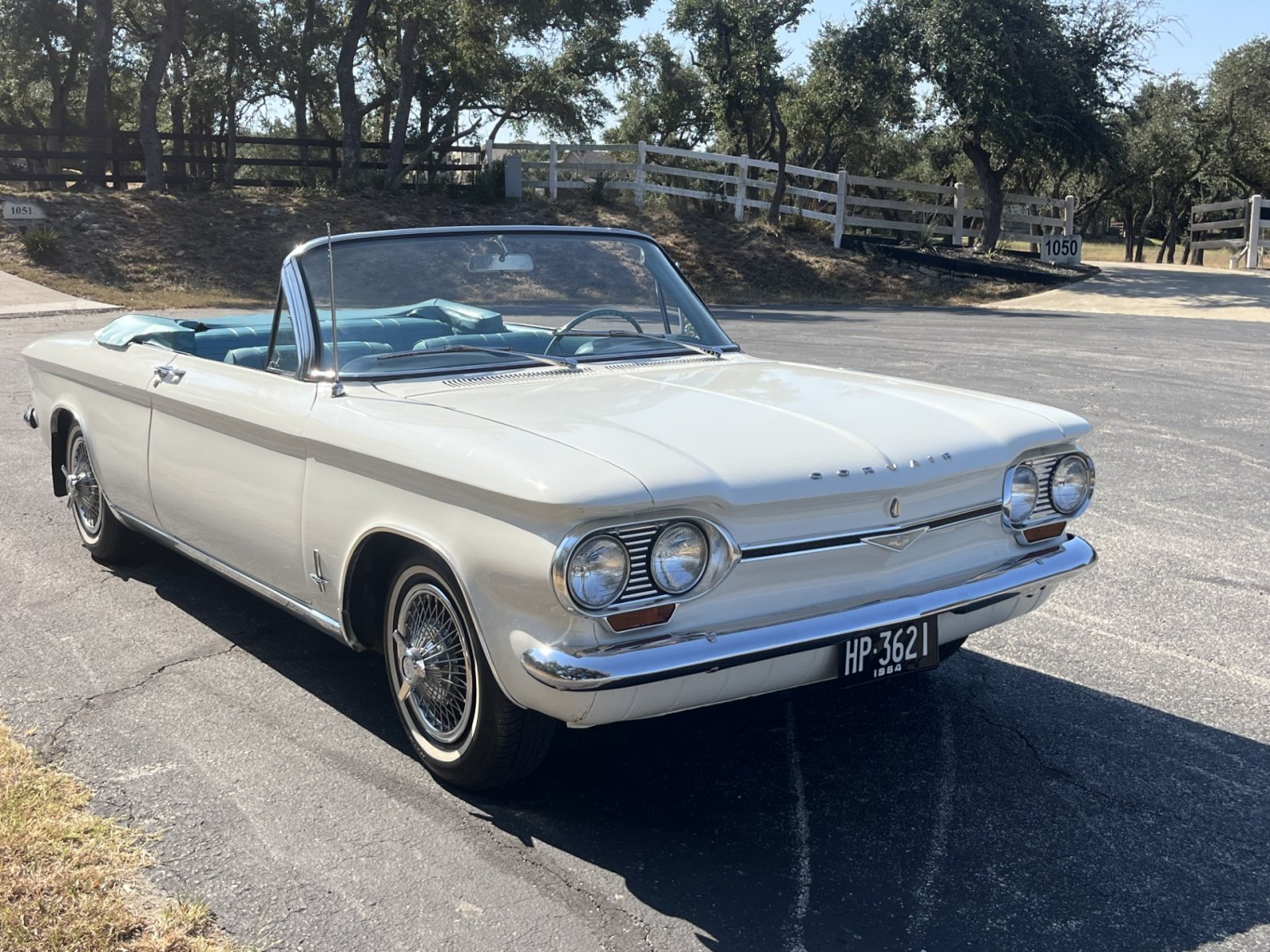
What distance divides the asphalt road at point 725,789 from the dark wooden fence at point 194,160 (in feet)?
78.3

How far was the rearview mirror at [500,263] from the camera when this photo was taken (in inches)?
174

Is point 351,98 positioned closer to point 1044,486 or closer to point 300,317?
point 300,317

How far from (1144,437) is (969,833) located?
20.1ft

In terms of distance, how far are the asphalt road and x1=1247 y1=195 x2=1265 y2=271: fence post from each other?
23973mm

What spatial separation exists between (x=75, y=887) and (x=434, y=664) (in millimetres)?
1043

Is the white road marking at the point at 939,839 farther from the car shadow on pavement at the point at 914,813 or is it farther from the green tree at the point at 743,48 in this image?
the green tree at the point at 743,48

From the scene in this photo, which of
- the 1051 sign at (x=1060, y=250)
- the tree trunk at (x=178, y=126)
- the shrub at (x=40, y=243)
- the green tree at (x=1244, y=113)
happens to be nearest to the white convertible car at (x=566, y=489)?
the shrub at (x=40, y=243)

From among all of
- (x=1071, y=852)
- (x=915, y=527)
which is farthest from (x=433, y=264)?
(x=1071, y=852)

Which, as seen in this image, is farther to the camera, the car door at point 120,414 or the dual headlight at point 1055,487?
the car door at point 120,414

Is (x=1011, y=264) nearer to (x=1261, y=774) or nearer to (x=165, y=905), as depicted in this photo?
(x=1261, y=774)

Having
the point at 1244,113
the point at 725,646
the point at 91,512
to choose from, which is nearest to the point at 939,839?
the point at 725,646

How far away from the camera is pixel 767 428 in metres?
3.40

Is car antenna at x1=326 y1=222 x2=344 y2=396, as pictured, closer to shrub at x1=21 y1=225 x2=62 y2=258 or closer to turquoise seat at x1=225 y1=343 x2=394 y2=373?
turquoise seat at x1=225 y1=343 x2=394 y2=373

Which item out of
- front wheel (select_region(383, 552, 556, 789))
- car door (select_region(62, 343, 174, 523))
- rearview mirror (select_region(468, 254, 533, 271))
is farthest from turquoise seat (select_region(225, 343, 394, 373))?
front wheel (select_region(383, 552, 556, 789))
